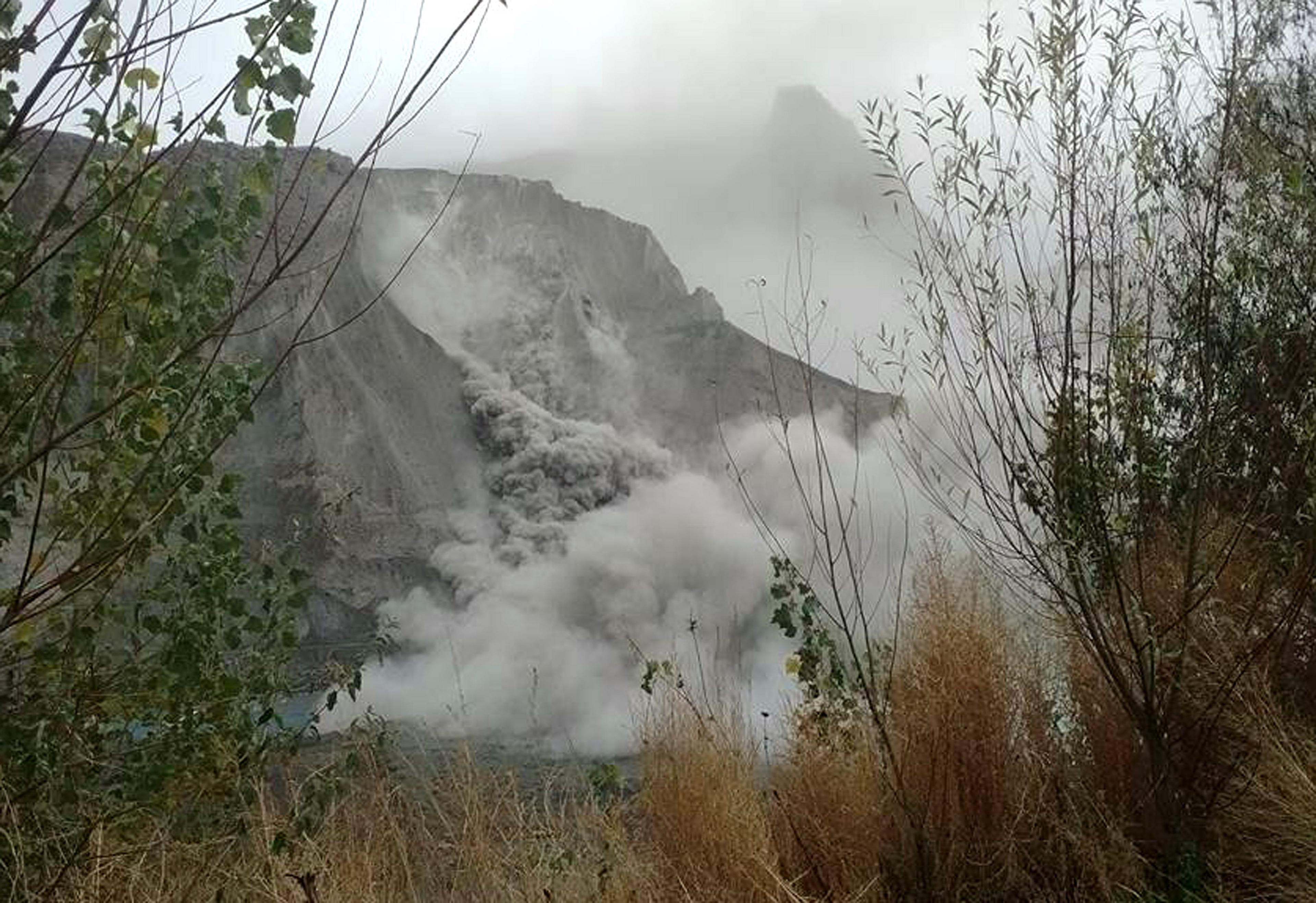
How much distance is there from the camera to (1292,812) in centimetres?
310

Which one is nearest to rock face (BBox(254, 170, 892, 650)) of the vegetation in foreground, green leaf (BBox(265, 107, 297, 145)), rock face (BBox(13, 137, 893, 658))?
rock face (BBox(13, 137, 893, 658))

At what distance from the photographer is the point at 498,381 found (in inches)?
788

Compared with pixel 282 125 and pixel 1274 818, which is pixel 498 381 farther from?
pixel 282 125

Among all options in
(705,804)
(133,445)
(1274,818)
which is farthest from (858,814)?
(133,445)

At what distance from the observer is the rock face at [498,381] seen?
606 inches

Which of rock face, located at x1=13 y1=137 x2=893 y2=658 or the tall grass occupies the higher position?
rock face, located at x1=13 y1=137 x2=893 y2=658

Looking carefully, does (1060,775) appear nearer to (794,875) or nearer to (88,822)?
(794,875)

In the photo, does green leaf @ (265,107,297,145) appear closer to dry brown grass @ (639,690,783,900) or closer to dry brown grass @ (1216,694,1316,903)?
dry brown grass @ (639,690,783,900)

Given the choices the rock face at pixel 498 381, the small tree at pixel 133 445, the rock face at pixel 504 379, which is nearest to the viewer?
the small tree at pixel 133 445

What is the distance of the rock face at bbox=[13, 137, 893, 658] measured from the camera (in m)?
15.4

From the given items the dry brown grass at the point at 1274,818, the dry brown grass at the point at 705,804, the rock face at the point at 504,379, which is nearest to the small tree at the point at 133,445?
the dry brown grass at the point at 705,804

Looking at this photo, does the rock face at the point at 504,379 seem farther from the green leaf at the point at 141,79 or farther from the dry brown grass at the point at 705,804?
the green leaf at the point at 141,79


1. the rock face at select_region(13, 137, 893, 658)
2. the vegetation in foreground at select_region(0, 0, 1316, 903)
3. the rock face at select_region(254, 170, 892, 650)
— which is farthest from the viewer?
the rock face at select_region(254, 170, 892, 650)

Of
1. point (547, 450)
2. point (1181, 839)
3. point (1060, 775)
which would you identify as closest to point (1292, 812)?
point (1181, 839)
